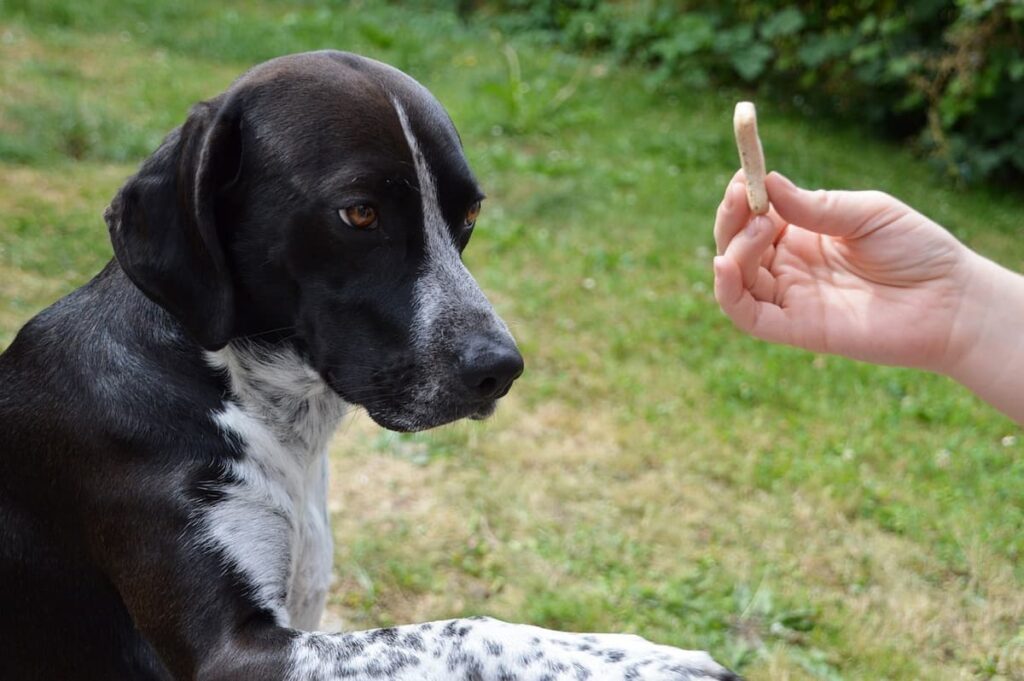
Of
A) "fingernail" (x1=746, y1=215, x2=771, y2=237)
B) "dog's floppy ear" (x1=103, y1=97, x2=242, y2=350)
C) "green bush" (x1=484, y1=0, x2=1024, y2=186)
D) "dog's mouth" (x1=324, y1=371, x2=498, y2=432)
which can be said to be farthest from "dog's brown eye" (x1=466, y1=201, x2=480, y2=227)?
"green bush" (x1=484, y1=0, x2=1024, y2=186)

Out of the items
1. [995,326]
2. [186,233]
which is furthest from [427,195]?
[995,326]

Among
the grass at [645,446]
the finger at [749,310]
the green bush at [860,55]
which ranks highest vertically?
the finger at [749,310]

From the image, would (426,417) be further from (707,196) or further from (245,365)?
(707,196)

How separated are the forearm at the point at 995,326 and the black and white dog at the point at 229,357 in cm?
143

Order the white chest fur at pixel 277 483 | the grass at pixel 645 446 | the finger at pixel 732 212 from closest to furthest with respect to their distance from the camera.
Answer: the white chest fur at pixel 277 483
the finger at pixel 732 212
the grass at pixel 645 446

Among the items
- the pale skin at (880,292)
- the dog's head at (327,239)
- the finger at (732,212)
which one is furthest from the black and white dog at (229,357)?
the pale skin at (880,292)

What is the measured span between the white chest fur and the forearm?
1.84 meters

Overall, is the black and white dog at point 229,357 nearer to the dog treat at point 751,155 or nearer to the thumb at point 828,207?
the dog treat at point 751,155

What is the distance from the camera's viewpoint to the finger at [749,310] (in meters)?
3.13

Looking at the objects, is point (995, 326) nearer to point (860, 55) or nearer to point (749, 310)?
point (749, 310)

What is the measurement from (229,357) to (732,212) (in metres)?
1.44

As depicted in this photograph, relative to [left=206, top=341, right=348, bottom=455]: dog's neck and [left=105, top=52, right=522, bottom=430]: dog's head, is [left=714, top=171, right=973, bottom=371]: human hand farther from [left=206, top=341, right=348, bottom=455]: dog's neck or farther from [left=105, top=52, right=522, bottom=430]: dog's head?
[left=206, top=341, right=348, bottom=455]: dog's neck

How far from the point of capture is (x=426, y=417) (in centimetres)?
276

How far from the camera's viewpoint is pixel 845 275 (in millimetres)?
3348
